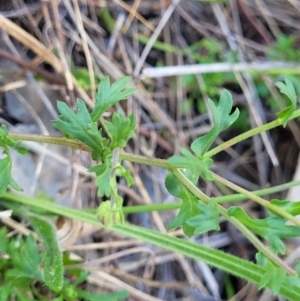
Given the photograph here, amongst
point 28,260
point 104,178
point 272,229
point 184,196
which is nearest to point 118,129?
point 104,178

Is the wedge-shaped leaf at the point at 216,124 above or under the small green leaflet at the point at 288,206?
above

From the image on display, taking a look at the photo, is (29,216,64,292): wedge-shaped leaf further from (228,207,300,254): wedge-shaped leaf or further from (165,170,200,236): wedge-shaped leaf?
(228,207,300,254): wedge-shaped leaf

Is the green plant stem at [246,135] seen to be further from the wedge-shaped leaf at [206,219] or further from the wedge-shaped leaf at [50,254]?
the wedge-shaped leaf at [50,254]

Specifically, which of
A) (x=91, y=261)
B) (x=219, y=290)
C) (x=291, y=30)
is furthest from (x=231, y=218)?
(x=291, y=30)

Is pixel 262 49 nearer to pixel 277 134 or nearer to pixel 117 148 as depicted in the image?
pixel 277 134

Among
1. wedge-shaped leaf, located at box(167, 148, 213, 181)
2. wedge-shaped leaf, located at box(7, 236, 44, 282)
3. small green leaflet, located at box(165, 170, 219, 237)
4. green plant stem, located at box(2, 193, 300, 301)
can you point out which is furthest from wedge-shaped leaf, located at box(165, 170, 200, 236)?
wedge-shaped leaf, located at box(7, 236, 44, 282)

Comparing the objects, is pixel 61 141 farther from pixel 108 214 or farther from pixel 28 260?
pixel 28 260

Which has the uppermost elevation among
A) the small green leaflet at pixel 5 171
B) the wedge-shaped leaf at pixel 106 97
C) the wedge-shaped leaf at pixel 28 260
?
the wedge-shaped leaf at pixel 106 97

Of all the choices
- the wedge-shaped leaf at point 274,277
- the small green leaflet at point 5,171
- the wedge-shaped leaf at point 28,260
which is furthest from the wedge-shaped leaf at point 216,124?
the wedge-shaped leaf at point 28,260
